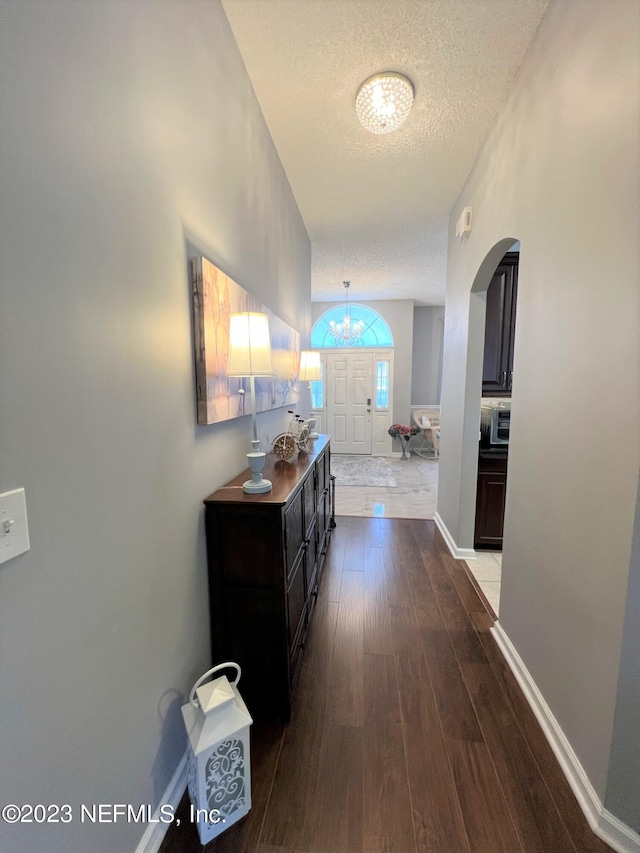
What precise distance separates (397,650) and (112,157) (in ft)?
7.64

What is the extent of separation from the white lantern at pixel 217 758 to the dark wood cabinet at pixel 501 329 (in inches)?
115

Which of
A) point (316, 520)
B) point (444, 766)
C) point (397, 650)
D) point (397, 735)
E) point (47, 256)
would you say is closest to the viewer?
point (47, 256)

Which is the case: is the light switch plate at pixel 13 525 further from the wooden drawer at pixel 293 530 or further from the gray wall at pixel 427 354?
the gray wall at pixel 427 354

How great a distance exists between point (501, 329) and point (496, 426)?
0.86 metres

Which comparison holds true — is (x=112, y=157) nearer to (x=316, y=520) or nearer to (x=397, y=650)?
(x=316, y=520)

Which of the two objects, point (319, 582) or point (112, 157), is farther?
point (319, 582)

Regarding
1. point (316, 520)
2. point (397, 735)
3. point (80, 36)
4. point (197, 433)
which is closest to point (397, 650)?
point (397, 735)

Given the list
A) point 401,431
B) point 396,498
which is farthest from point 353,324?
point 396,498

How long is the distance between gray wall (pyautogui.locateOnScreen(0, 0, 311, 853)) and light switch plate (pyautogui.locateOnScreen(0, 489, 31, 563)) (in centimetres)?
2

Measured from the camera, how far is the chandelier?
6212 millimetres

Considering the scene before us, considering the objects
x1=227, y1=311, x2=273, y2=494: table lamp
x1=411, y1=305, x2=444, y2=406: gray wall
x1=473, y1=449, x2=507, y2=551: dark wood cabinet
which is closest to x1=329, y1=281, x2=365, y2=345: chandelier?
x1=411, y1=305, x2=444, y2=406: gray wall

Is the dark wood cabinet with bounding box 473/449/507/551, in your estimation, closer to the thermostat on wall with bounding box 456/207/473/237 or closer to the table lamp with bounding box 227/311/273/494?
the thermostat on wall with bounding box 456/207/473/237

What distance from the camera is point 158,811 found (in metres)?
1.08

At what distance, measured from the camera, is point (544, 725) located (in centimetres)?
143
